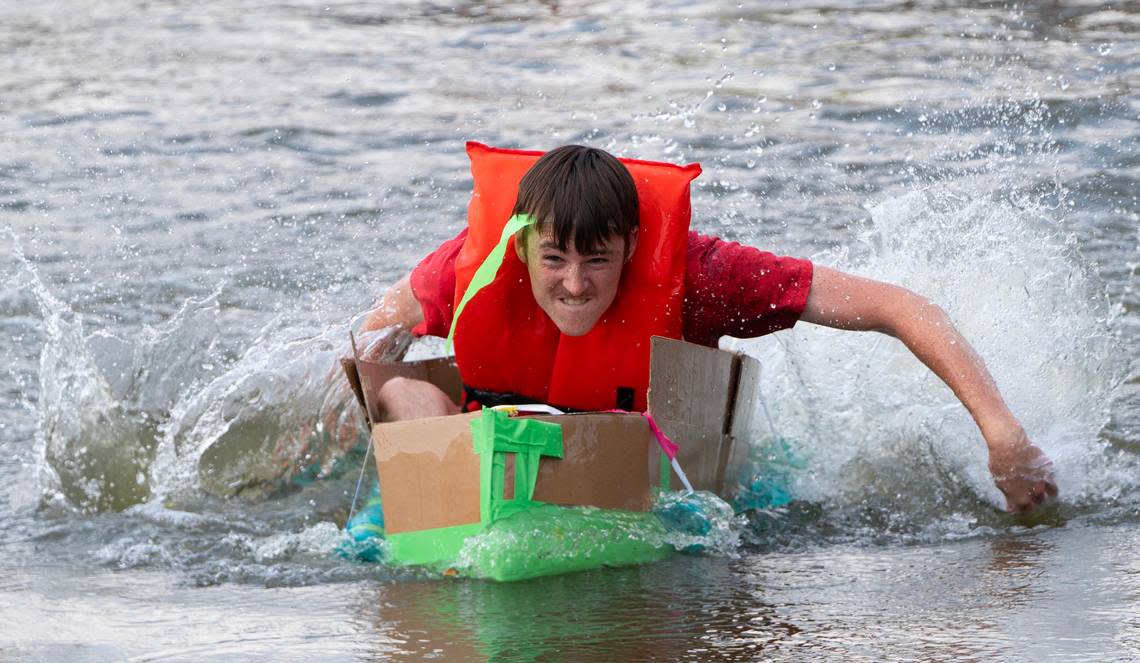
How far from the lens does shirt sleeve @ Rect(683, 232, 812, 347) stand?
3969 millimetres

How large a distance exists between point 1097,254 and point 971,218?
1.02 m

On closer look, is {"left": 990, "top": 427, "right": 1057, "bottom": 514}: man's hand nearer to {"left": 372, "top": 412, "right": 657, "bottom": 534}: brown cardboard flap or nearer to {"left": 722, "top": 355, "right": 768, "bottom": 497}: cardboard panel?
{"left": 722, "top": 355, "right": 768, "bottom": 497}: cardboard panel

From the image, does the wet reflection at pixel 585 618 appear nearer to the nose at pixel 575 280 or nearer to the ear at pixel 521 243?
the nose at pixel 575 280

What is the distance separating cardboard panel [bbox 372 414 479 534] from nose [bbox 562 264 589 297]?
1.81 ft

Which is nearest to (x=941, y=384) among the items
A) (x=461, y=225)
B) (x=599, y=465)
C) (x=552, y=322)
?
(x=552, y=322)

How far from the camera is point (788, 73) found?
1012 cm

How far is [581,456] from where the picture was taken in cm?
Result: 337

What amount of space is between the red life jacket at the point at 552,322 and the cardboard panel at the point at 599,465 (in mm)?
Result: 459

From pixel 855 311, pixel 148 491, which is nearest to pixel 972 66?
pixel 855 311

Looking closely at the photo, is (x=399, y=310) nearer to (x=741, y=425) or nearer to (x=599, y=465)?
(x=741, y=425)

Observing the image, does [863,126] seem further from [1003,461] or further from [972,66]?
[1003,461]

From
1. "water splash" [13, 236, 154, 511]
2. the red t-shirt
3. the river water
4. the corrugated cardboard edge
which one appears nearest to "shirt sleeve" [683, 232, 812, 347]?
the red t-shirt

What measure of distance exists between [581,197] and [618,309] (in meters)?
0.37

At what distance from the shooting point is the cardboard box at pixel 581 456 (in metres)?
3.36
